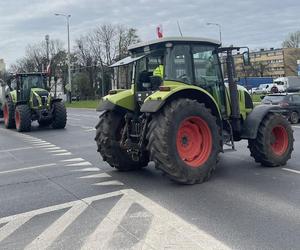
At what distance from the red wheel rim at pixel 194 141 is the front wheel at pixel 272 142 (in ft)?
4.68

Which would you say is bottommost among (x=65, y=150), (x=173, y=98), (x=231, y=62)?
(x=65, y=150)

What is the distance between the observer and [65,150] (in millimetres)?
14242

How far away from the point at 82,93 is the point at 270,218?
92.1 metres

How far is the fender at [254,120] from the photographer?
31.3 ft

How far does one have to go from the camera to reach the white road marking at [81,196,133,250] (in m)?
5.36

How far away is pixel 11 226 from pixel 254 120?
17.3 feet

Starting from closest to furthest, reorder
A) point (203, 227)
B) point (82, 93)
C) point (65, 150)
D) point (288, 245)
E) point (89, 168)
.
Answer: point (288, 245), point (203, 227), point (89, 168), point (65, 150), point (82, 93)

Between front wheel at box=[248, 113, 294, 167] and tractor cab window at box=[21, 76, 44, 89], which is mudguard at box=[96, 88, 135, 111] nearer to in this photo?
front wheel at box=[248, 113, 294, 167]

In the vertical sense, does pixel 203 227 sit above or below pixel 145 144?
below

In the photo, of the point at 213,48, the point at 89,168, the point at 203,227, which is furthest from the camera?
the point at 89,168

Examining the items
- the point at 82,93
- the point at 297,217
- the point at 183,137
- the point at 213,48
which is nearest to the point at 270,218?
the point at 297,217

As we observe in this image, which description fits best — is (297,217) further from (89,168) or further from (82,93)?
(82,93)

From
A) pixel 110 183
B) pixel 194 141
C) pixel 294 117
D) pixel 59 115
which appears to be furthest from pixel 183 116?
pixel 294 117

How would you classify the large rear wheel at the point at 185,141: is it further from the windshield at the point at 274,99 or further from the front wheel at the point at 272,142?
the windshield at the point at 274,99
